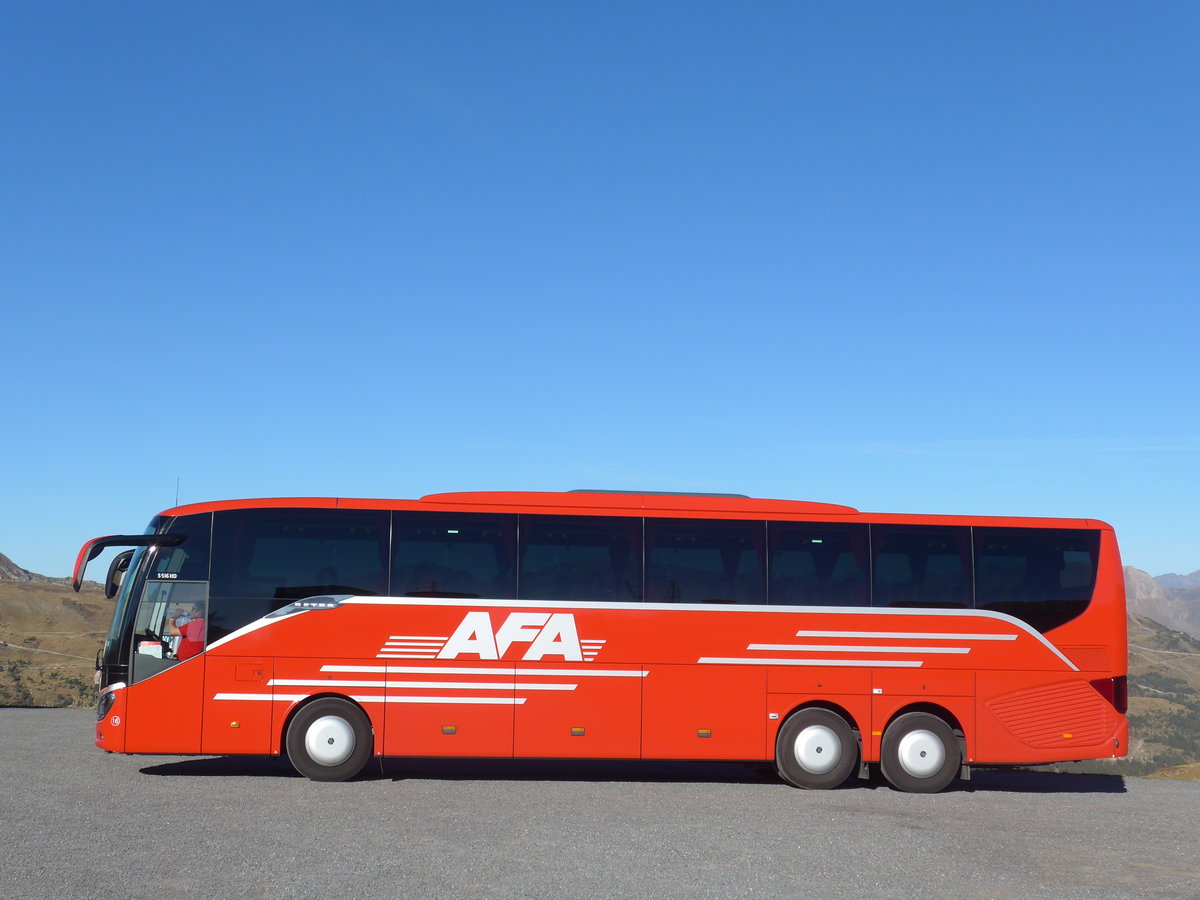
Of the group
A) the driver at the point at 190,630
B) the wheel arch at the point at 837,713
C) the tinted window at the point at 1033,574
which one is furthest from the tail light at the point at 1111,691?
the driver at the point at 190,630

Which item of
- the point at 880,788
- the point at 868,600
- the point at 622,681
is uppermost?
the point at 868,600

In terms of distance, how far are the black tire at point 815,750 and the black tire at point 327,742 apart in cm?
502

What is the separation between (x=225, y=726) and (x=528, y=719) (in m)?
3.56

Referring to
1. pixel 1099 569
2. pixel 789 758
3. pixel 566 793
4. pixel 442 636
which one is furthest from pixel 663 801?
pixel 1099 569

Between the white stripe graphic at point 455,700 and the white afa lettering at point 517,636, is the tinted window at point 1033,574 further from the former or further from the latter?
the white stripe graphic at point 455,700

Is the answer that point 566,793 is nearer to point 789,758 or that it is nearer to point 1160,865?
point 789,758

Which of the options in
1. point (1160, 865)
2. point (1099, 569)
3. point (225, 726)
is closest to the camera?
point (1160, 865)

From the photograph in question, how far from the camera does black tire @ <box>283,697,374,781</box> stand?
14375 mm

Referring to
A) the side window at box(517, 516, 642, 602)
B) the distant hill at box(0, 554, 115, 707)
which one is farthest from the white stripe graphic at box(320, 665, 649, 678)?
the distant hill at box(0, 554, 115, 707)

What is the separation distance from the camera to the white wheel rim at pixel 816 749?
14.8 meters

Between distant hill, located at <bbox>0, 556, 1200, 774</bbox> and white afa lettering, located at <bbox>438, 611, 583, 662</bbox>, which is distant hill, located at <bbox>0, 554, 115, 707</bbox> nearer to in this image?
distant hill, located at <bbox>0, 556, 1200, 774</bbox>

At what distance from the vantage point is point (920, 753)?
14.9 meters

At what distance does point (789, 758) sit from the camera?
48.4 feet

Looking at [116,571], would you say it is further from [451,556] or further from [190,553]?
[451,556]
